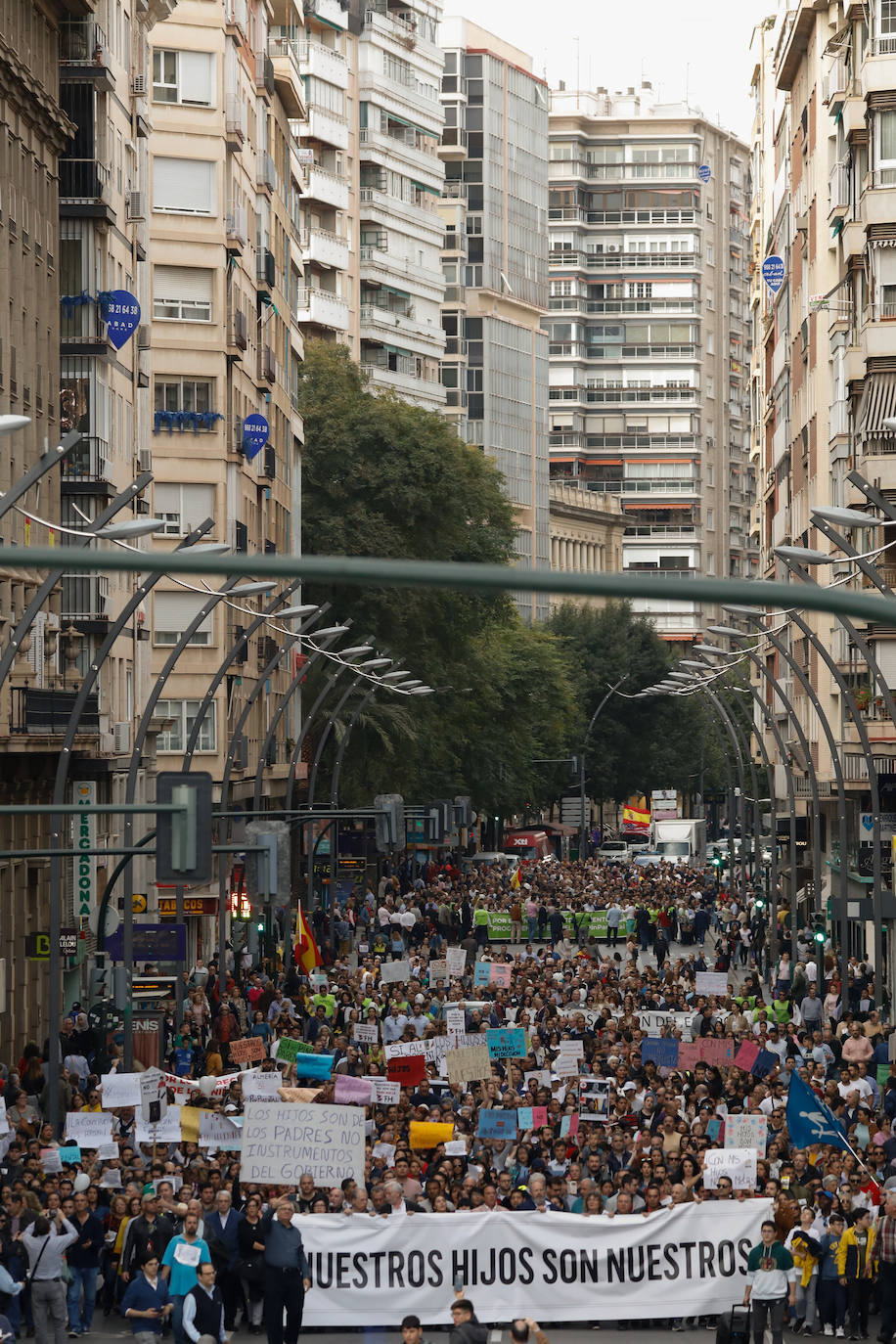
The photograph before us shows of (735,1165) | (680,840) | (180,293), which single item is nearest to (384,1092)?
(735,1165)

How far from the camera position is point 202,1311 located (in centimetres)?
2005

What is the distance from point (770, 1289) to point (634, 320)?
177 meters

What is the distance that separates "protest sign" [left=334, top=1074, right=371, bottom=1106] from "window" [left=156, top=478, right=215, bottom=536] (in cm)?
3690

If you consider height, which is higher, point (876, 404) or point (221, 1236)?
point (876, 404)

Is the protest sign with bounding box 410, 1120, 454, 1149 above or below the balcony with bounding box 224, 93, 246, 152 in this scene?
below

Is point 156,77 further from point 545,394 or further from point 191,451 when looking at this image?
point 545,394

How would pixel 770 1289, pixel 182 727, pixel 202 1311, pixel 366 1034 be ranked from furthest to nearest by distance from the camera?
pixel 182 727 < pixel 366 1034 < pixel 770 1289 < pixel 202 1311

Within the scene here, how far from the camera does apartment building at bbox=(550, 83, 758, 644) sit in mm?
192125

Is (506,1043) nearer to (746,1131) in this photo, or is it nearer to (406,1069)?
(406,1069)

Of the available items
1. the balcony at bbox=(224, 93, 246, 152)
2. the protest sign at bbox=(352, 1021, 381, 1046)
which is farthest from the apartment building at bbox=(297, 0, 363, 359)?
the protest sign at bbox=(352, 1021, 381, 1046)

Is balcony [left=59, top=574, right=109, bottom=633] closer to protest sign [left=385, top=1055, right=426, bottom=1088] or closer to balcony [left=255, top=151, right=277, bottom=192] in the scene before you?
protest sign [left=385, top=1055, right=426, bottom=1088]

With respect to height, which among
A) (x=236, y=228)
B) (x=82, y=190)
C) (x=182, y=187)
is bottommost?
(x=82, y=190)

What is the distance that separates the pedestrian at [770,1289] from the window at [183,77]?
47661mm

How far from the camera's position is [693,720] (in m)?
135
